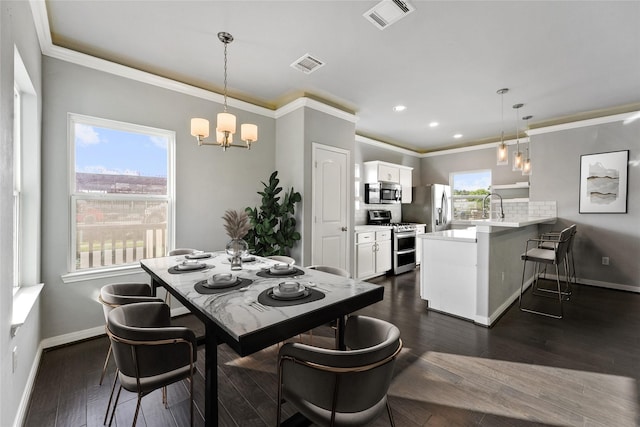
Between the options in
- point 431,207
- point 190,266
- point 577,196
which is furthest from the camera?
point 431,207

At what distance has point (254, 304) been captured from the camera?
4.56 feet

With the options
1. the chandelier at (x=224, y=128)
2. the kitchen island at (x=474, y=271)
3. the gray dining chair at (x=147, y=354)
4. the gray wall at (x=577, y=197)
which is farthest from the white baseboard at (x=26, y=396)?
the gray wall at (x=577, y=197)

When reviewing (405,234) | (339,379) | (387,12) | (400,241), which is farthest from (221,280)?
(405,234)

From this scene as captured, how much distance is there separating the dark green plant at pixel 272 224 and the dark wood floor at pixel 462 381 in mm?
1170

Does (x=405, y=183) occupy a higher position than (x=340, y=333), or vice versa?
(x=405, y=183)

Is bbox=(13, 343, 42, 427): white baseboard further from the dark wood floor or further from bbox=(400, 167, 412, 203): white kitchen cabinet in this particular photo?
bbox=(400, 167, 412, 203): white kitchen cabinet

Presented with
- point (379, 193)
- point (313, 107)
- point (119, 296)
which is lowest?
point (119, 296)

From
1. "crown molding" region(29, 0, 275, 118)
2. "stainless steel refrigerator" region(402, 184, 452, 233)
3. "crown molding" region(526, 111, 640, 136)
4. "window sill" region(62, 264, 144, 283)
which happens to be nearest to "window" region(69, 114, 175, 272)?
"window sill" region(62, 264, 144, 283)

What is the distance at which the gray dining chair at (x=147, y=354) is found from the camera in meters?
1.28

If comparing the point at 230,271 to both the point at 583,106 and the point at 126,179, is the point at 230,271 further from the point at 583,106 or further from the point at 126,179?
the point at 583,106

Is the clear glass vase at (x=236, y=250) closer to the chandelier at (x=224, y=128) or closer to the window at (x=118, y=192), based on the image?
the chandelier at (x=224, y=128)

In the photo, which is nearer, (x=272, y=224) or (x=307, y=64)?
(x=307, y=64)

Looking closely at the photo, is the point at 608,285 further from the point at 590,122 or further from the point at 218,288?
the point at 218,288

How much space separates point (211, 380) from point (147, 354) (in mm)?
380
